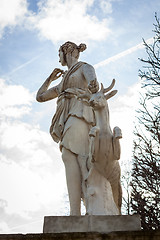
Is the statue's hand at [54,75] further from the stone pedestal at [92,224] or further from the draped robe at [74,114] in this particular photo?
the stone pedestal at [92,224]

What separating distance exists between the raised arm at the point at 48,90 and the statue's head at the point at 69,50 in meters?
0.23

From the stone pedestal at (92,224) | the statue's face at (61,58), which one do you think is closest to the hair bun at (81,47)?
the statue's face at (61,58)

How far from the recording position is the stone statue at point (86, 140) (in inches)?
162

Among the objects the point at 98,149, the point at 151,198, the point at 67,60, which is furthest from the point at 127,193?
the point at 98,149

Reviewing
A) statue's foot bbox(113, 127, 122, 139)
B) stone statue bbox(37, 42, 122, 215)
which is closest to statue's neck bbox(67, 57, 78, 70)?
stone statue bbox(37, 42, 122, 215)

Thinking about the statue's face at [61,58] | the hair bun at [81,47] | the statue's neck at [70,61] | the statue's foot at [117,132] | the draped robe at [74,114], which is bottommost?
the statue's foot at [117,132]

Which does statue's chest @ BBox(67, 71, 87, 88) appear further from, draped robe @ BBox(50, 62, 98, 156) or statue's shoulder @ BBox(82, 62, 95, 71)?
statue's shoulder @ BBox(82, 62, 95, 71)

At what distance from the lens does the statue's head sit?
596cm

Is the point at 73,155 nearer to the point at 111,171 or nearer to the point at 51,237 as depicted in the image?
the point at 111,171

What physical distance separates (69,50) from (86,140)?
1962 mm

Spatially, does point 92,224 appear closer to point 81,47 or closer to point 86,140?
point 86,140

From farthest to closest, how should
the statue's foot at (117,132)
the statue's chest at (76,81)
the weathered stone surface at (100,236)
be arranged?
the statue's chest at (76,81)
the statue's foot at (117,132)
the weathered stone surface at (100,236)

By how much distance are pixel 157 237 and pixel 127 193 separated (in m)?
13.2

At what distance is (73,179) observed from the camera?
183 inches
